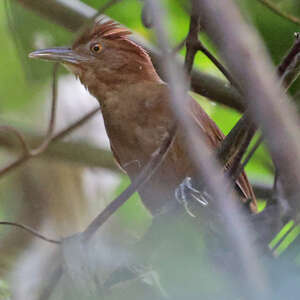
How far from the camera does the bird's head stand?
13.0 feet

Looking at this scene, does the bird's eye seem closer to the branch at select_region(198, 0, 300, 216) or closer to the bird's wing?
the bird's wing

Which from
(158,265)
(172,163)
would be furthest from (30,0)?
(158,265)

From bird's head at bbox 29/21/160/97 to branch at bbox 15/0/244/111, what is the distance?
14 cm

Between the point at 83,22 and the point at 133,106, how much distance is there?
1.79 ft

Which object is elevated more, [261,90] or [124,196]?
[261,90]

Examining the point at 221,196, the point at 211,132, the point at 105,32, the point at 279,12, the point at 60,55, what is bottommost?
the point at 60,55

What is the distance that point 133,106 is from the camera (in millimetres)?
3684

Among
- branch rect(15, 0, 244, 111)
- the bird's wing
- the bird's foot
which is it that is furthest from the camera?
branch rect(15, 0, 244, 111)

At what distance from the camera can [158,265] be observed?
6.16 ft

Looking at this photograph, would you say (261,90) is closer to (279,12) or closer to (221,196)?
(221,196)

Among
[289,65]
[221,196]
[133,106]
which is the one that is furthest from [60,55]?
[221,196]

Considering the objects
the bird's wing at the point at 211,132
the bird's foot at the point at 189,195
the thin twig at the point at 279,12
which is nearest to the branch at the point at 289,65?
the bird's foot at the point at 189,195

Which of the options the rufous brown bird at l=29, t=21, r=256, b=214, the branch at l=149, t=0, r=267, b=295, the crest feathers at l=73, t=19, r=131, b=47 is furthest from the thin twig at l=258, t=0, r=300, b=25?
the branch at l=149, t=0, r=267, b=295

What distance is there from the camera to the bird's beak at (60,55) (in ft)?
12.2
